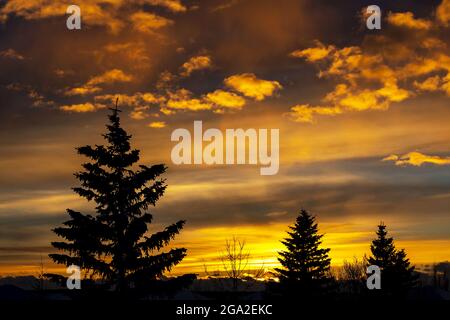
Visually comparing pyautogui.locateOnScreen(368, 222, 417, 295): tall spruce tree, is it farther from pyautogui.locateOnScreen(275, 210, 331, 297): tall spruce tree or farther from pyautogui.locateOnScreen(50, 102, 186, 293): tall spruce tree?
pyautogui.locateOnScreen(50, 102, 186, 293): tall spruce tree

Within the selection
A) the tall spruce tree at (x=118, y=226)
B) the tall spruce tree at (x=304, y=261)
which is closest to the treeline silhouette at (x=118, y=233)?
the tall spruce tree at (x=118, y=226)

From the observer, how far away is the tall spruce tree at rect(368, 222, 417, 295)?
206 ft

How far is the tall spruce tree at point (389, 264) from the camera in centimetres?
6294

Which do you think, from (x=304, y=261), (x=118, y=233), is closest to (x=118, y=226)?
(x=118, y=233)

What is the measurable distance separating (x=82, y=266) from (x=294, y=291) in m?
25.0

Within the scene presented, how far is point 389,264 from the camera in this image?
214 ft

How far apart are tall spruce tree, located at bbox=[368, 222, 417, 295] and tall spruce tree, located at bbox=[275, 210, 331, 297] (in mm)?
8576

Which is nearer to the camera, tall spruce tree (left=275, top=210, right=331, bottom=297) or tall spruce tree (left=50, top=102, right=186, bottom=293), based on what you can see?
tall spruce tree (left=50, top=102, right=186, bottom=293)

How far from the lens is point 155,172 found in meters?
38.6

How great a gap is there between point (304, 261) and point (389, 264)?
1235cm

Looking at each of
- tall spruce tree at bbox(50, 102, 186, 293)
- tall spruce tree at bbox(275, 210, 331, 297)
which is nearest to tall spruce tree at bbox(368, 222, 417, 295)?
tall spruce tree at bbox(275, 210, 331, 297)
